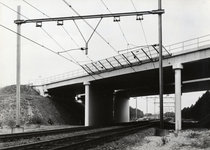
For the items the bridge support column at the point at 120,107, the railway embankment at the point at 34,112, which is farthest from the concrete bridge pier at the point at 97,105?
the bridge support column at the point at 120,107

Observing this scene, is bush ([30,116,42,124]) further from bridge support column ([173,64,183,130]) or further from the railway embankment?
bridge support column ([173,64,183,130])

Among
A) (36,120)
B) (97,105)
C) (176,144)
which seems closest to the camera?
(176,144)

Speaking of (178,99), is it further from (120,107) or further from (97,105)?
(120,107)

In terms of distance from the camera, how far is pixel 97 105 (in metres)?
39.2

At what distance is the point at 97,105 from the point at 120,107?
56.6 feet

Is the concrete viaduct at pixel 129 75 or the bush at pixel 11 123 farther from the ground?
the concrete viaduct at pixel 129 75

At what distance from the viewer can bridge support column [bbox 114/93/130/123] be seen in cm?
5319

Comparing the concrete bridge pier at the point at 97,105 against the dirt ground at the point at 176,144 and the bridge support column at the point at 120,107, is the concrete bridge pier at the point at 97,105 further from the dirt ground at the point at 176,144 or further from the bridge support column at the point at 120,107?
the dirt ground at the point at 176,144

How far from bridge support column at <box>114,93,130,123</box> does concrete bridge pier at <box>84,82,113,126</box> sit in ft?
27.6

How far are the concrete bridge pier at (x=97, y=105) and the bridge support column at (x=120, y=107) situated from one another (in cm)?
842

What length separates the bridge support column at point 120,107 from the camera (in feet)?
174

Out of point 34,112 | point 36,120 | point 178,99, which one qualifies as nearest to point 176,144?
point 178,99

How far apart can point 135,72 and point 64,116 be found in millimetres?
19009

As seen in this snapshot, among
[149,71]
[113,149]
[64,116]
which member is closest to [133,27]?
[149,71]
